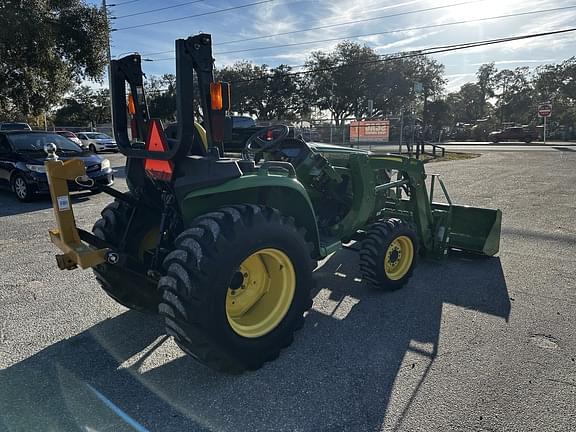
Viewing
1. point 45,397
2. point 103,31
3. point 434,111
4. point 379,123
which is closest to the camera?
point 45,397

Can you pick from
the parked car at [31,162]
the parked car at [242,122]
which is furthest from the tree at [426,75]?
the parked car at [31,162]

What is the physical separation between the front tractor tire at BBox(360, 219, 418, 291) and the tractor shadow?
30 cm

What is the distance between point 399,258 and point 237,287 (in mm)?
2125

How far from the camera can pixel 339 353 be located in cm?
317

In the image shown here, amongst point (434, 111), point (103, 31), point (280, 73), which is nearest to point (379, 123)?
point (103, 31)

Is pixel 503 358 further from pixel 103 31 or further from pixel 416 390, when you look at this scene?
pixel 103 31

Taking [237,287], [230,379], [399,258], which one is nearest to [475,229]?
[399,258]

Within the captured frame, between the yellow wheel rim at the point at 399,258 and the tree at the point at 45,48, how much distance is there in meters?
17.2

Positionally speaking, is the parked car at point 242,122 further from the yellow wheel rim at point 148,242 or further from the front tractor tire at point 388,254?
the yellow wheel rim at point 148,242

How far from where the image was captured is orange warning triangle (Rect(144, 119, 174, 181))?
2857 millimetres

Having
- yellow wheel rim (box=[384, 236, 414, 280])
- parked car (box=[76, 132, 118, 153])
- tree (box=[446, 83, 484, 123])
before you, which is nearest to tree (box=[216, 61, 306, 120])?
parked car (box=[76, 132, 118, 153])

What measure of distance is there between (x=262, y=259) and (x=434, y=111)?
64.1 metres

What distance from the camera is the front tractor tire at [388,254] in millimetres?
4141

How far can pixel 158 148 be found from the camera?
2.88 metres
